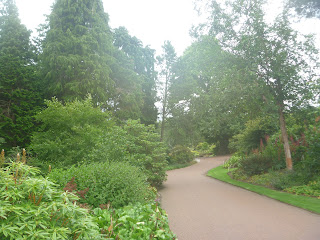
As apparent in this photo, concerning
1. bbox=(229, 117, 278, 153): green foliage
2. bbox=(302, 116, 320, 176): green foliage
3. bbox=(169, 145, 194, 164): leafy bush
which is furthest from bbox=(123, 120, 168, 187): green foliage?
bbox=(169, 145, 194, 164): leafy bush

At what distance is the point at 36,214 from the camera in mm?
2303

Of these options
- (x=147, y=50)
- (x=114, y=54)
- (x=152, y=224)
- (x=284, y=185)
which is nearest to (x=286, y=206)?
(x=284, y=185)

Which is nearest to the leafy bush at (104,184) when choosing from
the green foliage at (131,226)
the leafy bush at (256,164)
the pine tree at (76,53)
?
the green foliage at (131,226)

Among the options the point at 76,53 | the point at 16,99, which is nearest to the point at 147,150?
the point at 16,99

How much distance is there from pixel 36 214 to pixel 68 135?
8.86 meters

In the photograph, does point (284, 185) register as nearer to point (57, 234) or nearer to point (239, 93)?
point (239, 93)

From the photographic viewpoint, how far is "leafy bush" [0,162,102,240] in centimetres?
229

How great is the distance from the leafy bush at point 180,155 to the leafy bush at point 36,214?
85.5 feet

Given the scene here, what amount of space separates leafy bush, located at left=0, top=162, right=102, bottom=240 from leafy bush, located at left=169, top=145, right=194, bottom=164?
26064 millimetres

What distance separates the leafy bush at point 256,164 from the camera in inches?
566

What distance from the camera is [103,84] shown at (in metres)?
19.8

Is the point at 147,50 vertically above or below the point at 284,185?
above

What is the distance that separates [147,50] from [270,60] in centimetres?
2071

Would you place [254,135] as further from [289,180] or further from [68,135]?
[68,135]
